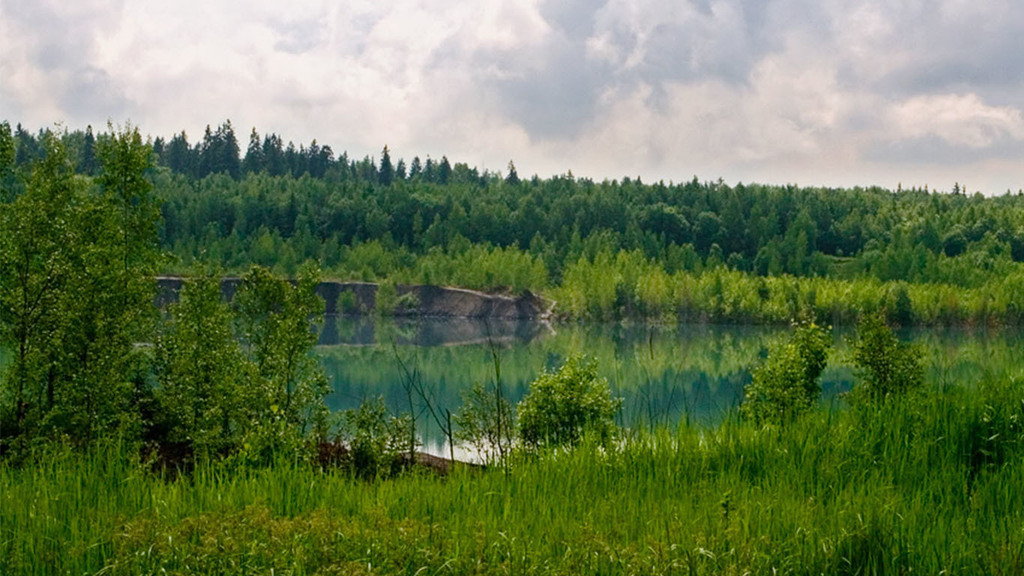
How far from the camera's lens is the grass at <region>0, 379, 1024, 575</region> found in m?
5.23

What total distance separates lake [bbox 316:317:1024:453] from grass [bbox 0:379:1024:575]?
166 centimetres

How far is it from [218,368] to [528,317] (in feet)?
384

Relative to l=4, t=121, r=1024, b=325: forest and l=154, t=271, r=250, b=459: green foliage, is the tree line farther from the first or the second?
l=4, t=121, r=1024, b=325: forest

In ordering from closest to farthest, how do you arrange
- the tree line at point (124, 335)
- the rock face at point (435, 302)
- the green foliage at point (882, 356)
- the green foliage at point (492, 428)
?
the green foliage at point (492, 428) < the tree line at point (124, 335) < the green foliage at point (882, 356) < the rock face at point (435, 302)

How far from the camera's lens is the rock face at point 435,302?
5310 inches

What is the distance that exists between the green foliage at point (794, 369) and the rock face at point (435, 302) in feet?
365

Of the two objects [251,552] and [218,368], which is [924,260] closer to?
[218,368]

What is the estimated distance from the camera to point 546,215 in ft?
577

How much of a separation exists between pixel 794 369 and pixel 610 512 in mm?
13749

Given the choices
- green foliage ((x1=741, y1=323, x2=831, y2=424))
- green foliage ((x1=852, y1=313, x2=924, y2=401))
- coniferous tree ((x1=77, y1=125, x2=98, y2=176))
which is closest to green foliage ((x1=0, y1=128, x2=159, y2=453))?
green foliage ((x1=741, y1=323, x2=831, y2=424))

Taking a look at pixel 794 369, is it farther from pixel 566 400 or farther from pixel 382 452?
pixel 382 452

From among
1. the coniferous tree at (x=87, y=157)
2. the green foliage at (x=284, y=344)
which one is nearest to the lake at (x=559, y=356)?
the green foliage at (x=284, y=344)

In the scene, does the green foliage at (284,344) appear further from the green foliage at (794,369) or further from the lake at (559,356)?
the green foliage at (794,369)

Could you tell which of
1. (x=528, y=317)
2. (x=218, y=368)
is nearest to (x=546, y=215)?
(x=528, y=317)
